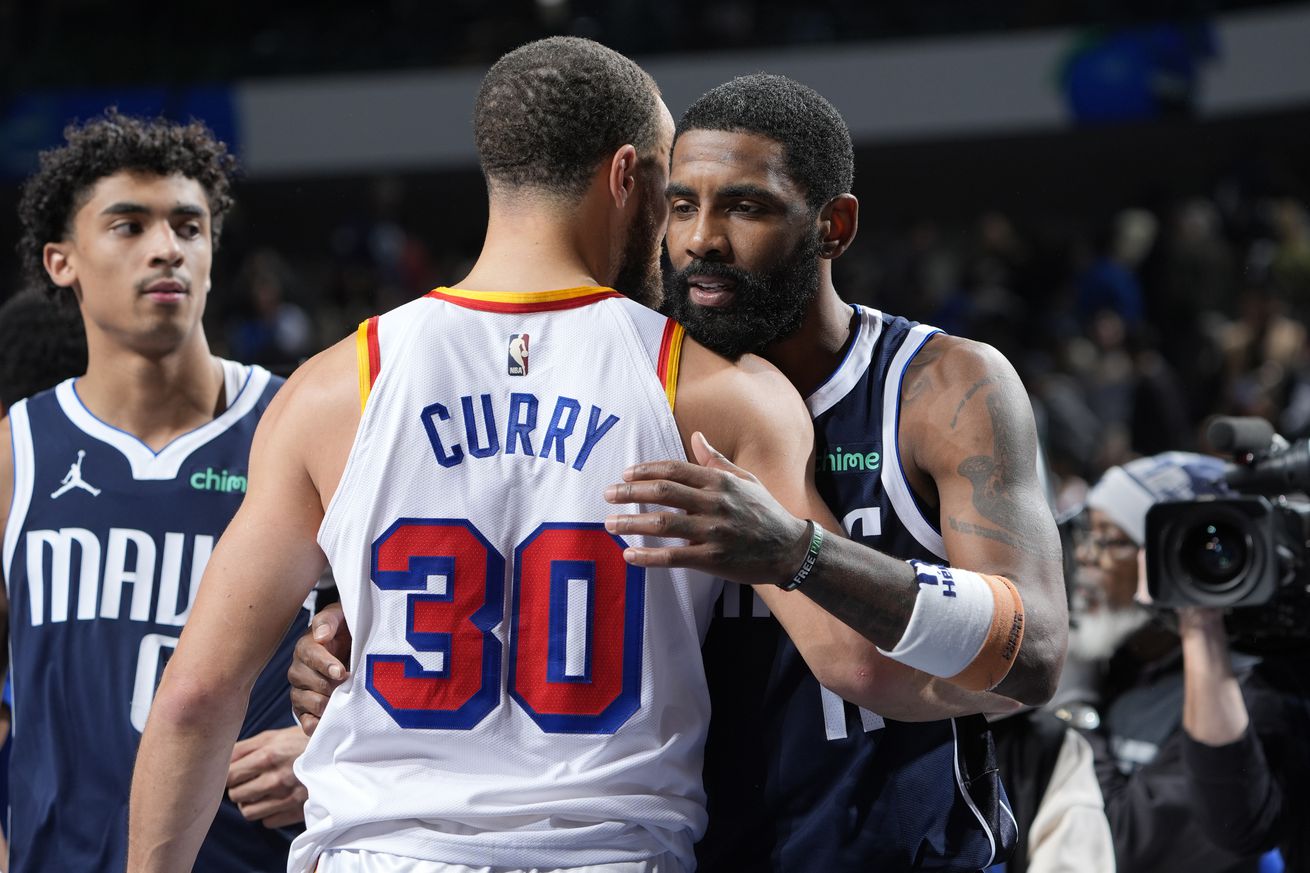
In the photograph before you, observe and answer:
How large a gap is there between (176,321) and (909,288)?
11.3 metres

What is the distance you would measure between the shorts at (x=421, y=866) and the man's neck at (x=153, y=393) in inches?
67.3

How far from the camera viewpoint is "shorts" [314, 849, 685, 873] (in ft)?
7.80

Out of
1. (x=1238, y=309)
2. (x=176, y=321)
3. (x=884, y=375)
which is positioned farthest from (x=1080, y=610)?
(x=1238, y=309)

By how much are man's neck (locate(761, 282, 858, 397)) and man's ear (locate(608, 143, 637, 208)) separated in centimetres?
58

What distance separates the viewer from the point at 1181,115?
50.0 ft

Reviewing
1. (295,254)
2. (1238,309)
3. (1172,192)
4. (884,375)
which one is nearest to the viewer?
(884,375)

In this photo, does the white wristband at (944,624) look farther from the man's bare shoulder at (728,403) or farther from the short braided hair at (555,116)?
the short braided hair at (555,116)

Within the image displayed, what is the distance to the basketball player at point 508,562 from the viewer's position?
239cm

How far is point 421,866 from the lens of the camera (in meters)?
2.38

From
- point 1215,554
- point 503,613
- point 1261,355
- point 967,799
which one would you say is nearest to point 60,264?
point 503,613

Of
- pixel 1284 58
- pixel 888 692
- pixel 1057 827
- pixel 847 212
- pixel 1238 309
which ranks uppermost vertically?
pixel 1284 58

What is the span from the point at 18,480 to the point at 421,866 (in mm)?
1942

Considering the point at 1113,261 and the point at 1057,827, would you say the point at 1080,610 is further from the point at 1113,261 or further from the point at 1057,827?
the point at 1113,261

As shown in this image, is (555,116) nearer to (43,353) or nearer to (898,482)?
(898,482)
